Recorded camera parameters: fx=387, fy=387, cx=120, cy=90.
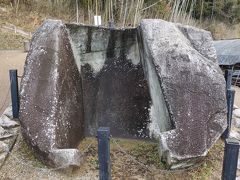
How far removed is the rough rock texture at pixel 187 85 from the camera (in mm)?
3791

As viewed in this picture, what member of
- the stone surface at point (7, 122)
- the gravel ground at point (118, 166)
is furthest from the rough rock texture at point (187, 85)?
the stone surface at point (7, 122)

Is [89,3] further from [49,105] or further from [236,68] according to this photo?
[49,105]

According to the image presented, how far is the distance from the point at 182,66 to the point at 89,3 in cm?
1195

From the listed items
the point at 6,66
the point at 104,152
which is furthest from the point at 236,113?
the point at 6,66

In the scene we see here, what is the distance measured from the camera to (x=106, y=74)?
4.88 metres

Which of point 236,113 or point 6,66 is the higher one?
point 6,66

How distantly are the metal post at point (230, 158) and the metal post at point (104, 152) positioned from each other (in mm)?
953

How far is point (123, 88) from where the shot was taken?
15.9 ft

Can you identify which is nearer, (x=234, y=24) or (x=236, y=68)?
(x=236, y=68)

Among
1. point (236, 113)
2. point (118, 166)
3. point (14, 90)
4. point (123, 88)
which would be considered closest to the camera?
point (118, 166)

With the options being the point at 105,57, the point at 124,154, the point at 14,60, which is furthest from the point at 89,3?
the point at 124,154

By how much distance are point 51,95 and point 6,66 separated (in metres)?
5.58

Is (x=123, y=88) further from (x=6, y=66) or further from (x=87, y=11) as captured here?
(x=87, y=11)

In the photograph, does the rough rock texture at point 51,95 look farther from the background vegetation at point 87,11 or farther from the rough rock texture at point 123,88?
the background vegetation at point 87,11
